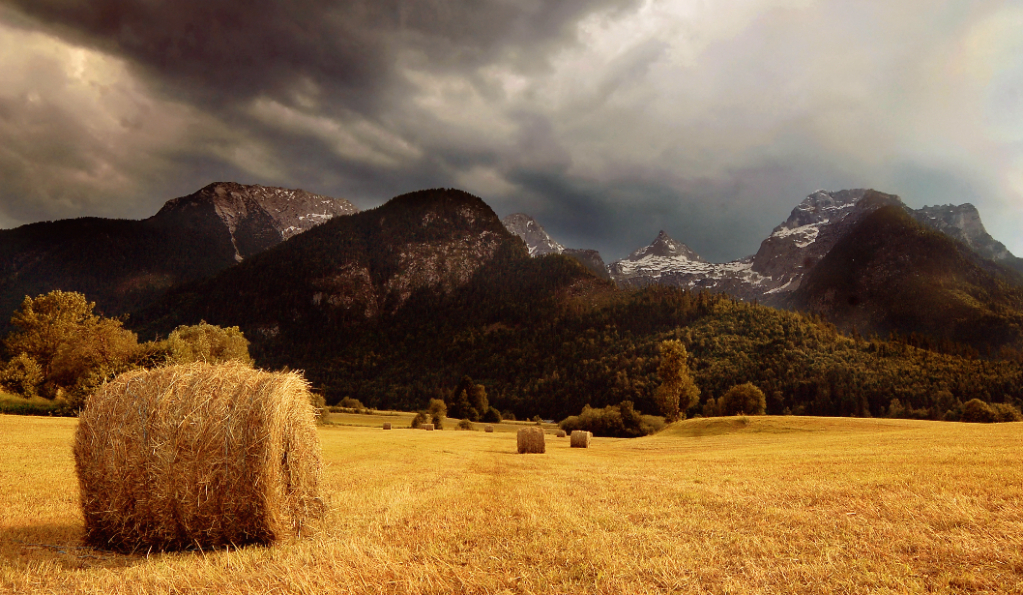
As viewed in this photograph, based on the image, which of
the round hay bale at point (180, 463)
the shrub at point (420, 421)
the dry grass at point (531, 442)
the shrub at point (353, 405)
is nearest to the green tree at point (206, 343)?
the shrub at point (420, 421)

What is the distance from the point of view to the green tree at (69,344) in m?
50.6

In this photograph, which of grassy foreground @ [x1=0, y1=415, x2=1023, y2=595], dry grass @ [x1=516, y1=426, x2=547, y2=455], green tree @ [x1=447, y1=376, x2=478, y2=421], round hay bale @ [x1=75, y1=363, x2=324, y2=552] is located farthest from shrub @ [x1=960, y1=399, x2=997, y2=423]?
round hay bale @ [x1=75, y1=363, x2=324, y2=552]

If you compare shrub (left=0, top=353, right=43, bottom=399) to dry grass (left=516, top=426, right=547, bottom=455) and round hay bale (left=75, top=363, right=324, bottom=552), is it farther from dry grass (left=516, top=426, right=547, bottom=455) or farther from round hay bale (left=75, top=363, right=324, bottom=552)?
round hay bale (left=75, top=363, right=324, bottom=552)

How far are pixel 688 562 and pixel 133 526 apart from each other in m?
9.33

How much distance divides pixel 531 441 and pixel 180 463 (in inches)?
1047

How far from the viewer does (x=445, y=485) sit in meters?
15.6

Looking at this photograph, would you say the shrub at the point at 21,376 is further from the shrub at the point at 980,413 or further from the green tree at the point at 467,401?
the shrub at the point at 980,413

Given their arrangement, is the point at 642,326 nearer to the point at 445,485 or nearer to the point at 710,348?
the point at 710,348

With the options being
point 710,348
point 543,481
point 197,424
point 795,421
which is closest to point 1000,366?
point 710,348

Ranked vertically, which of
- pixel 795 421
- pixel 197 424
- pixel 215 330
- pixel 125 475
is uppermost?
pixel 215 330

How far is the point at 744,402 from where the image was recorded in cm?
8488

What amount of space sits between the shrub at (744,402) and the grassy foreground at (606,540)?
74.0 m

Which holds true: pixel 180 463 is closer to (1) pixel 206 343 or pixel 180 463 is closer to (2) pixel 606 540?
(2) pixel 606 540

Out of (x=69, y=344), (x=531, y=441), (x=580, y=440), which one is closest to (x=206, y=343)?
(x=69, y=344)
